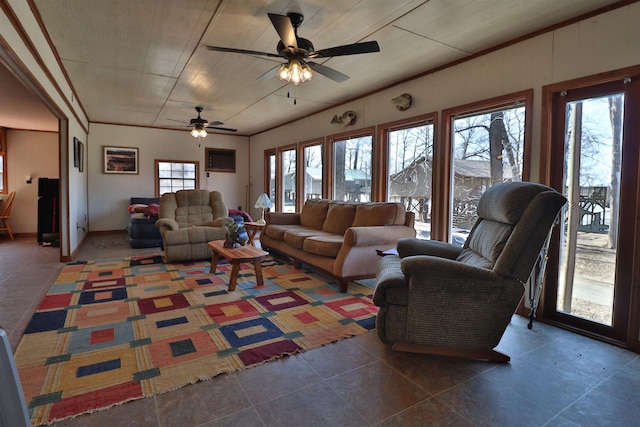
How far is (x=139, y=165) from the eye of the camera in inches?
305

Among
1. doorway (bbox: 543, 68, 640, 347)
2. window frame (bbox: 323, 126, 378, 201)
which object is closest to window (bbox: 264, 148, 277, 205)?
window frame (bbox: 323, 126, 378, 201)

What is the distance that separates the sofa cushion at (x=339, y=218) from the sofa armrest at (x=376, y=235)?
634 millimetres

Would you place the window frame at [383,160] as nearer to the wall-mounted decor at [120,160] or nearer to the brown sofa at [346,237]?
the brown sofa at [346,237]

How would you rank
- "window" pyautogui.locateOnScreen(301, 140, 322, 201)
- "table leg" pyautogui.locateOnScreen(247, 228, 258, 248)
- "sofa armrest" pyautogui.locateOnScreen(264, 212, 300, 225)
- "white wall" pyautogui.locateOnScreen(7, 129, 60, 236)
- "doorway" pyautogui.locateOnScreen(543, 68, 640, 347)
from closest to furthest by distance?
"doorway" pyautogui.locateOnScreen(543, 68, 640, 347) < "sofa armrest" pyautogui.locateOnScreen(264, 212, 300, 225) < "table leg" pyautogui.locateOnScreen(247, 228, 258, 248) < "window" pyautogui.locateOnScreen(301, 140, 322, 201) < "white wall" pyautogui.locateOnScreen(7, 129, 60, 236)

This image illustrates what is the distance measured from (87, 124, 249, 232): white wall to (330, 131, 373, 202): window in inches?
160

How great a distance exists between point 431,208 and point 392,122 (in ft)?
4.26

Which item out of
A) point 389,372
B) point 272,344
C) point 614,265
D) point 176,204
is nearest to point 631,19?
point 614,265

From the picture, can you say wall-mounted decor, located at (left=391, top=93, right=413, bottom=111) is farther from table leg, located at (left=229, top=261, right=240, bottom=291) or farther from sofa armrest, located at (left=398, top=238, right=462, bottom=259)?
table leg, located at (left=229, top=261, right=240, bottom=291)

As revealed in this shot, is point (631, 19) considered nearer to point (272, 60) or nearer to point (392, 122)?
point (392, 122)

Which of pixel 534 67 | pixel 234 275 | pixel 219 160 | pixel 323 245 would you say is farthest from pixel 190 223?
pixel 534 67

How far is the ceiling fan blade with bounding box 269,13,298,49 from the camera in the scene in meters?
2.28

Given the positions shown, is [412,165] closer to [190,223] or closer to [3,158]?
[190,223]

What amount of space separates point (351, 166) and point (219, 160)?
4.55 m

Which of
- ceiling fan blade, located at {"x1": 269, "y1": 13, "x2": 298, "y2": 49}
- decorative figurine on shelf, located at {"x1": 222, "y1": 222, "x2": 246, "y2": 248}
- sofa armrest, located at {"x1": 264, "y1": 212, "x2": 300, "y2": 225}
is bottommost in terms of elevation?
decorative figurine on shelf, located at {"x1": 222, "y1": 222, "x2": 246, "y2": 248}
